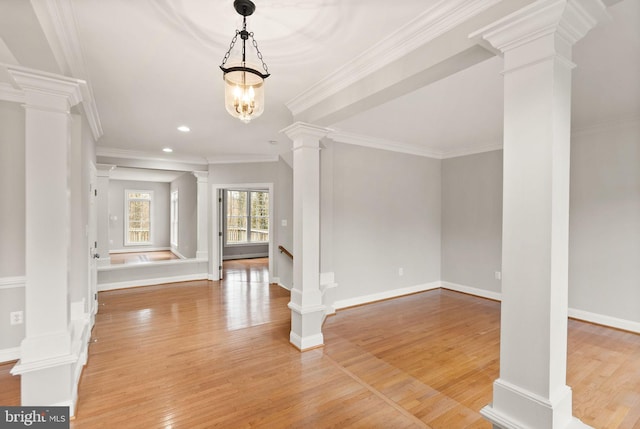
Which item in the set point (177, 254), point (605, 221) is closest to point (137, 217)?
point (177, 254)

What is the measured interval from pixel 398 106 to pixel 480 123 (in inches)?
52.8

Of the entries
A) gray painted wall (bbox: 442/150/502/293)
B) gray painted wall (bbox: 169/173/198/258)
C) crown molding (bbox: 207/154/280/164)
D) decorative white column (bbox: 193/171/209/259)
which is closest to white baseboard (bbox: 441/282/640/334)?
gray painted wall (bbox: 442/150/502/293)

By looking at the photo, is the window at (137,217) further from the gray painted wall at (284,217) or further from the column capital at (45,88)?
the column capital at (45,88)

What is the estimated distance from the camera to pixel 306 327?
10.7 feet

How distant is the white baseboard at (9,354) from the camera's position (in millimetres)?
2926

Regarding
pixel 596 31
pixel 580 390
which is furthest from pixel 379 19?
pixel 580 390

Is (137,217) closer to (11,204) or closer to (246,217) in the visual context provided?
(246,217)

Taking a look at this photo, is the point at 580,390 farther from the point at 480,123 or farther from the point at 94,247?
the point at 94,247

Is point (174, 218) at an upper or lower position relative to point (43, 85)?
lower

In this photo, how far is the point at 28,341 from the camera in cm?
204

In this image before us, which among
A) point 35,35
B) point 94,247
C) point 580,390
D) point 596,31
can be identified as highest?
point 596,31

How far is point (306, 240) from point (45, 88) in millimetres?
2338

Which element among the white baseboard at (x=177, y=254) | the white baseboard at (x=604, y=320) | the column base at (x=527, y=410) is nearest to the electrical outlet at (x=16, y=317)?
the column base at (x=527, y=410)

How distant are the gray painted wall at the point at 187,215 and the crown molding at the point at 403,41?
5.92 meters
